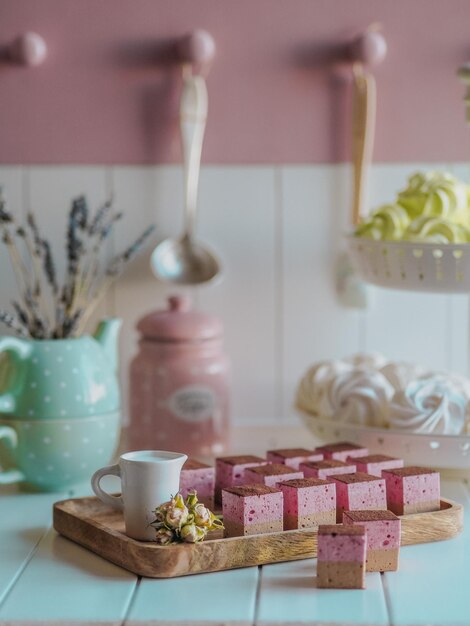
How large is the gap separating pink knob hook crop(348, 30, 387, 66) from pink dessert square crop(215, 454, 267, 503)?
713 mm

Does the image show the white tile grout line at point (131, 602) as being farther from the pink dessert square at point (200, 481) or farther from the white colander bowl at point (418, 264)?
the white colander bowl at point (418, 264)

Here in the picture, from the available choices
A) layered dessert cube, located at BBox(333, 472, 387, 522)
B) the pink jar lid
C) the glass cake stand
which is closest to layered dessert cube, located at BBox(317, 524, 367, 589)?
layered dessert cube, located at BBox(333, 472, 387, 522)

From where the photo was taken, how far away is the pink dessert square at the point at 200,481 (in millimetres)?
1160

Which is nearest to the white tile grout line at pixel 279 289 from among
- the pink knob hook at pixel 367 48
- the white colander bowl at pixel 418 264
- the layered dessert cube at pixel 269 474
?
the pink knob hook at pixel 367 48

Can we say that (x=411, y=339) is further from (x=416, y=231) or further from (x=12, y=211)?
(x=12, y=211)

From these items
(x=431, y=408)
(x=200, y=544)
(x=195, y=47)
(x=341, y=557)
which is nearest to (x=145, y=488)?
(x=200, y=544)

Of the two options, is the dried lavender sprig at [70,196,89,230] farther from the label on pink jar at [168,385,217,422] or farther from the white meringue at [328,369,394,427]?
the white meringue at [328,369,394,427]

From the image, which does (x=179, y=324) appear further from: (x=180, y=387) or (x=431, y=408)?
(x=431, y=408)

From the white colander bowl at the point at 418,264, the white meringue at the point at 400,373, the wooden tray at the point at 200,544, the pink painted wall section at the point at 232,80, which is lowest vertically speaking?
the wooden tray at the point at 200,544

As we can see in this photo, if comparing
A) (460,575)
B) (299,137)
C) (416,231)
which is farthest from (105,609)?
Answer: (299,137)

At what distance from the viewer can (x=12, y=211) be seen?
167 centimetres

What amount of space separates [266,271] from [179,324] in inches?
9.5

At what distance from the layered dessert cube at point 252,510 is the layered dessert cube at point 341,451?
21 centimetres

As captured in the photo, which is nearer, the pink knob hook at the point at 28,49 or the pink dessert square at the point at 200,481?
the pink dessert square at the point at 200,481
